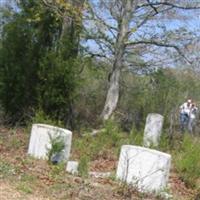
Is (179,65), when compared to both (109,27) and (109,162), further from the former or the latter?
(109,162)

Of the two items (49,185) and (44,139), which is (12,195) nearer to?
(49,185)

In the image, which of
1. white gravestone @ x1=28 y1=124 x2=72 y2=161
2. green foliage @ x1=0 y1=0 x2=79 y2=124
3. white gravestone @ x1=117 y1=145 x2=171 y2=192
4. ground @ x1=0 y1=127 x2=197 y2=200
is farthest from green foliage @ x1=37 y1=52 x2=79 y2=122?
white gravestone @ x1=117 y1=145 x2=171 y2=192

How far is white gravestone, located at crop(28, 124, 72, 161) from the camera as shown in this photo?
11.1 metres

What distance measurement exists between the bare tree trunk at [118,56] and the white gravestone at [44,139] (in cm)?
1160

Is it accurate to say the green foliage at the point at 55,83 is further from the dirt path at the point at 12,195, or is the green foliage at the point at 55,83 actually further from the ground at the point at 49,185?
the dirt path at the point at 12,195

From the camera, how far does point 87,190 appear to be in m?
8.06

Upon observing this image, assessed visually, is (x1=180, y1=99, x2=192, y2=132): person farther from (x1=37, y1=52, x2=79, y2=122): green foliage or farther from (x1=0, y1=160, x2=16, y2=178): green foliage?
(x1=0, y1=160, x2=16, y2=178): green foliage

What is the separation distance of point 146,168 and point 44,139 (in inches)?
108

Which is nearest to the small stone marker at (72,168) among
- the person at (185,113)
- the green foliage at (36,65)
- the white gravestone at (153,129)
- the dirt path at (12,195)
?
the dirt path at (12,195)

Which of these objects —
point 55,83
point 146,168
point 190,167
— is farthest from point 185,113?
point 146,168

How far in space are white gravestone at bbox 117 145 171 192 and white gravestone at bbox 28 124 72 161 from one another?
1.47 m

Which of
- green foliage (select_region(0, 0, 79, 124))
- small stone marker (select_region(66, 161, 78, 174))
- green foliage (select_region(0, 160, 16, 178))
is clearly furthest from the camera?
green foliage (select_region(0, 0, 79, 124))

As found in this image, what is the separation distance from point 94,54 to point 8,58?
7314 mm

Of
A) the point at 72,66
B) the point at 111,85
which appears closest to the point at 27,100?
the point at 72,66
